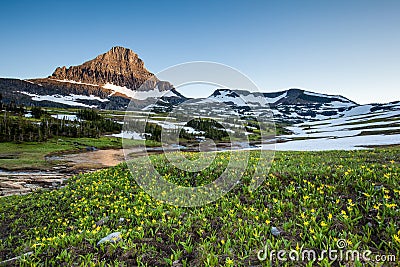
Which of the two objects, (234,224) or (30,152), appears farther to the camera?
(30,152)

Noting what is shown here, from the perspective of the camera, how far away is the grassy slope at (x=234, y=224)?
5.11 meters

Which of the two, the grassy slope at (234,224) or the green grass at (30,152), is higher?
the grassy slope at (234,224)

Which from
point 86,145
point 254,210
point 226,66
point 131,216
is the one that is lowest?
point 86,145

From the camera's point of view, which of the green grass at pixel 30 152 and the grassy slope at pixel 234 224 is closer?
the grassy slope at pixel 234 224

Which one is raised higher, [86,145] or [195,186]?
[195,186]

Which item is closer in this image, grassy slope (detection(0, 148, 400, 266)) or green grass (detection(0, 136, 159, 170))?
grassy slope (detection(0, 148, 400, 266))

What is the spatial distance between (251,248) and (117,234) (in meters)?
3.52

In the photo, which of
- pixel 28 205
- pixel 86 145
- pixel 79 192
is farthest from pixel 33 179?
pixel 86 145

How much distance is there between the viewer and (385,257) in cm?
435

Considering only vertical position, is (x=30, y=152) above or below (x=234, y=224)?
below

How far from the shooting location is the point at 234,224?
6438mm

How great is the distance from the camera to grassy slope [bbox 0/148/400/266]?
5109mm

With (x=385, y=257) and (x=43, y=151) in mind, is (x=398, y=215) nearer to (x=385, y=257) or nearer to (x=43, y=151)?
(x=385, y=257)

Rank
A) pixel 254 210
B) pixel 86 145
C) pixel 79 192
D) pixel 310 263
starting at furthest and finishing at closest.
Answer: pixel 86 145
pixel 79 192
pixel 254 210
pixel 310 263
